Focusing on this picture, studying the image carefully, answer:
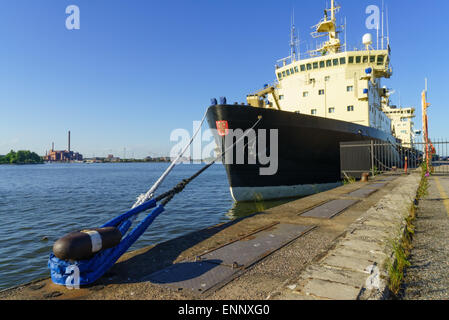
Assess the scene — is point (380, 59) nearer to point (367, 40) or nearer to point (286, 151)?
point (367, 40)

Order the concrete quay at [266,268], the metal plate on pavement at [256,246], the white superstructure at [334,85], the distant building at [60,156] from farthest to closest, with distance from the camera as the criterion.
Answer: the distant building at [60,156] < the white superstructure at [334,85] < the metal plate on pavement at [256,246] < the concrete quay at [266,268]

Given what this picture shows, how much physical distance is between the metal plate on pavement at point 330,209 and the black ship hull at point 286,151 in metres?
4.99

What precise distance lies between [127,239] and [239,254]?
1564 millimetres

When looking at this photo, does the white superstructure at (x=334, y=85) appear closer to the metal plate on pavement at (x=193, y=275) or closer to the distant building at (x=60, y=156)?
the metal plate on pavement at (x=193, y=275)

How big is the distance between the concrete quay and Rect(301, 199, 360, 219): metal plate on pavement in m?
0.80

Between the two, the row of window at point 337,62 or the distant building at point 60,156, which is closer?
the row of window at point 337,62

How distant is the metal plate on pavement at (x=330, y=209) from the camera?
6133 millimetres

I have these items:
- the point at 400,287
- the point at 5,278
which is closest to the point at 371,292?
the point at 400,287

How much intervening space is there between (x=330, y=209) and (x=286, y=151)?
6129 mm

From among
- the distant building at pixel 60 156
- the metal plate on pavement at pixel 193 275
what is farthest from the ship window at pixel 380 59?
the distant building at pixel 60 156

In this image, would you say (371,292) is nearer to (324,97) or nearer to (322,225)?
(322,225)

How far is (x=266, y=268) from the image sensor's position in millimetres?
3268

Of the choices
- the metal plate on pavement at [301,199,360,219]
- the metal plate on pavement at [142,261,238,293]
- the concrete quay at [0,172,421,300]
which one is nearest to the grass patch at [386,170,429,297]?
the concrete quay at [0,172,421,300]

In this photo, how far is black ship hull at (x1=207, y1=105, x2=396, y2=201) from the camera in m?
11.7
